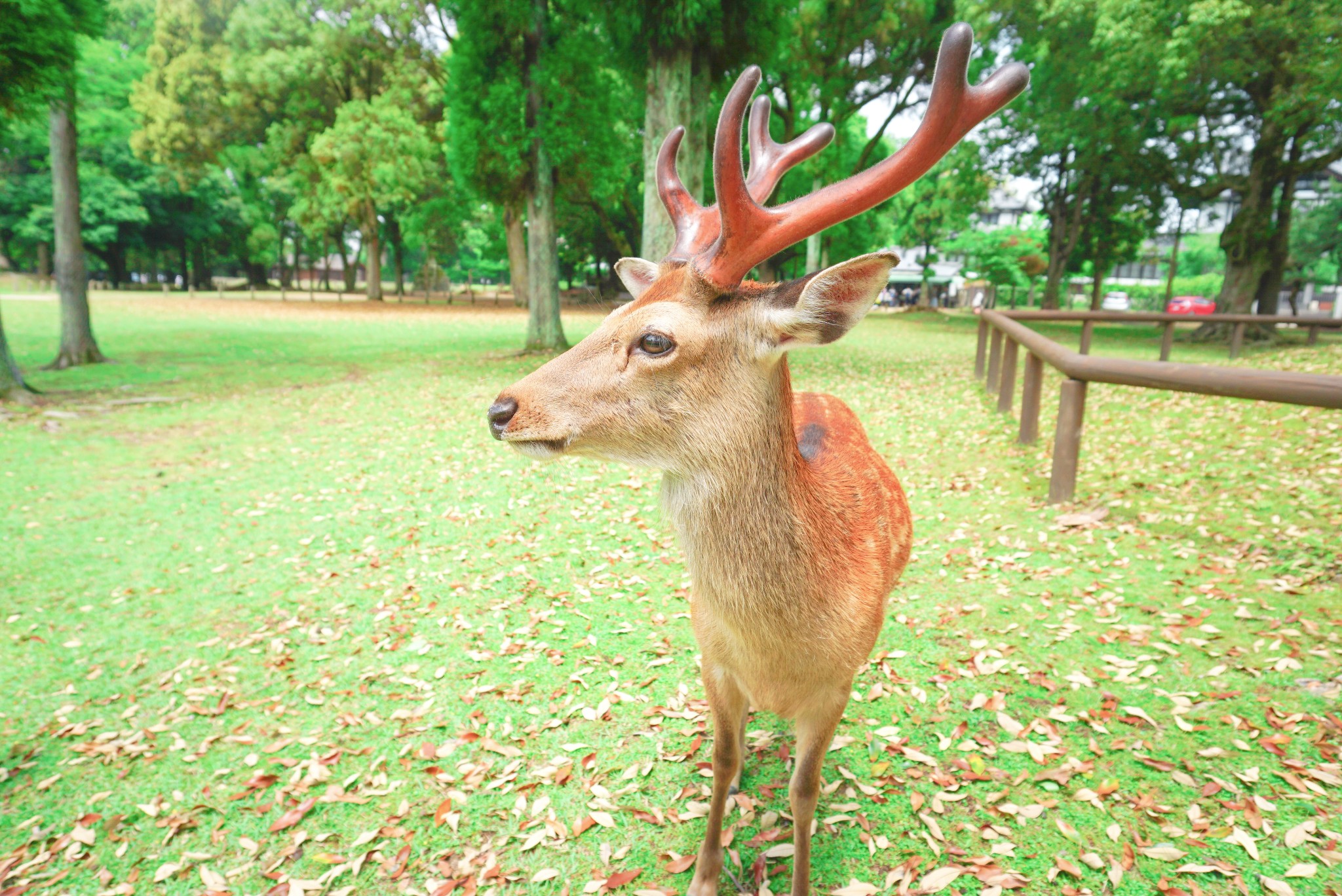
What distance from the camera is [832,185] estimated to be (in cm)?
168

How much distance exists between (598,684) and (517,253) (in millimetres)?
29900

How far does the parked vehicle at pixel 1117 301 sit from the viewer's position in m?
46.9

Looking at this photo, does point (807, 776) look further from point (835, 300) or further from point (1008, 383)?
point (1008, 383)

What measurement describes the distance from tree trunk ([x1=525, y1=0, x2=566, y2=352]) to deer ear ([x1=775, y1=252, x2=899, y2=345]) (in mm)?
10787

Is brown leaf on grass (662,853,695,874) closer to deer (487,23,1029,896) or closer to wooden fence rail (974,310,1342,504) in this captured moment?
deer (487,23,1029,896)

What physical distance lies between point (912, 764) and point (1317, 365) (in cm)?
1038

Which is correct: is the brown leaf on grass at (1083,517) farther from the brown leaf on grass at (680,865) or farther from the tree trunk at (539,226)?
the tree trunk at (539,226)

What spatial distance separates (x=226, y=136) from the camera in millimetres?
26469

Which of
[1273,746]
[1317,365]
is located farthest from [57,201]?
[1317,365]

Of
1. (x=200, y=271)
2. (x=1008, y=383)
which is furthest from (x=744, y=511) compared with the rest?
(x=200, y=271)

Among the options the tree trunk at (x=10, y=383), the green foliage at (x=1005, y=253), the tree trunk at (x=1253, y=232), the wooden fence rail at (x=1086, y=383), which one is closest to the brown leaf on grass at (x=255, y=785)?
the wooden fence rail at (x=1086, y=383)

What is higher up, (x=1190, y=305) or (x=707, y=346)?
(x=1190, y=305)

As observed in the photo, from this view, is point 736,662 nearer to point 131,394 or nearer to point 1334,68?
point 131,394

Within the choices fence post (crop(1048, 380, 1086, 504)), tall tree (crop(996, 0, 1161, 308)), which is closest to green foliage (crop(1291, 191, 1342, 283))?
tall tree (crop(996, 0, 1161, 308))
